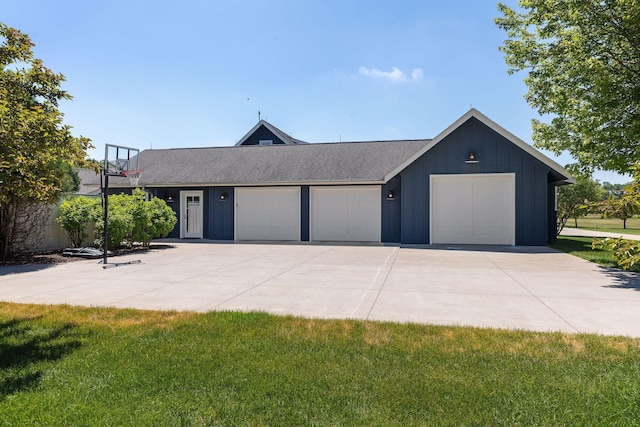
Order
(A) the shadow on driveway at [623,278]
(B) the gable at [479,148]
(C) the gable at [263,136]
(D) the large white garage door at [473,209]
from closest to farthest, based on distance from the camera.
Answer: (A) the shadow on driveway at [623,278]
(B) the gable at [479,148]
(D) the large white garage door at [473,209]
(C) the gable at [263,136]

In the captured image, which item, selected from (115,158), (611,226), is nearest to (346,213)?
(115,158)

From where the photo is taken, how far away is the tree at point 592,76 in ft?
28.1

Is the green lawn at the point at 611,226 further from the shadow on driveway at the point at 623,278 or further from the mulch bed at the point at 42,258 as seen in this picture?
the mulch bed at the point at 42,258

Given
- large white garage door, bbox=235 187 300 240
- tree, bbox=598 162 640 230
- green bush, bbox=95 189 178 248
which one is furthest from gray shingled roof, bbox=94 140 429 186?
tree, bbox=598 162 640 230

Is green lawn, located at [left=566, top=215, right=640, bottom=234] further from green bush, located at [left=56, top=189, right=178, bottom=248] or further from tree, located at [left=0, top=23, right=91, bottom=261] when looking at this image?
tree, located at [left=0, top=23, right=91, bottom=261]

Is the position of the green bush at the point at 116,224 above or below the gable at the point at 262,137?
below

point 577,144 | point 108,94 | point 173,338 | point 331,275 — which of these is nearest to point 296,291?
point 331,275

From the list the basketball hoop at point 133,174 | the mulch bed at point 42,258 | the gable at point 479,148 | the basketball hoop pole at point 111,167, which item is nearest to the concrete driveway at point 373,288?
the basketball hoop pole at point 111,167

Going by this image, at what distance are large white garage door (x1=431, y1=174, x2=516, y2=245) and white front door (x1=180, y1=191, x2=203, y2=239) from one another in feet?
34.6

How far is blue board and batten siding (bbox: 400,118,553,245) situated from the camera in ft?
44.8

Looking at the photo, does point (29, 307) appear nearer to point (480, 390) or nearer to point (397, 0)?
point (480, 390)

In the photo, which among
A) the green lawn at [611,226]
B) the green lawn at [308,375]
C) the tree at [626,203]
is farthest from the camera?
the green lawn at [611,226]

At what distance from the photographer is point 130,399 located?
2.86 metres

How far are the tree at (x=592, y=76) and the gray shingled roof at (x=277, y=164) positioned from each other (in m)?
6.36
